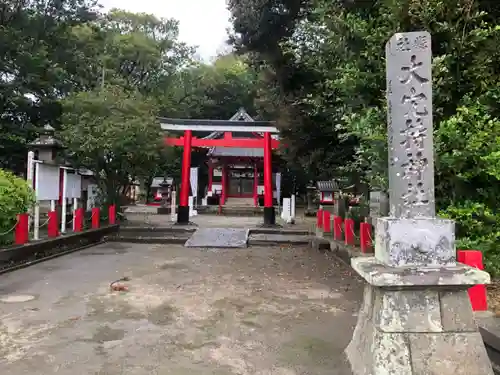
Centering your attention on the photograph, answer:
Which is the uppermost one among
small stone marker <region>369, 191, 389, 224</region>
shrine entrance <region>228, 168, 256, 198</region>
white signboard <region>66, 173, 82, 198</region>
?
shrine entrance <region>228, 168, 256, 198</region>

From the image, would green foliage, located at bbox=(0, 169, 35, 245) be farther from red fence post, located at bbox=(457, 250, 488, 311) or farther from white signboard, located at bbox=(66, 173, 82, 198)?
red fence post, located at bbox=(457, 250, 488, 311)

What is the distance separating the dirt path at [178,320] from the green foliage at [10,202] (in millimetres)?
1004

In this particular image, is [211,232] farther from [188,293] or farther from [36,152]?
[188,293]

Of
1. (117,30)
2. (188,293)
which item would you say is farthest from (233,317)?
(117,30)

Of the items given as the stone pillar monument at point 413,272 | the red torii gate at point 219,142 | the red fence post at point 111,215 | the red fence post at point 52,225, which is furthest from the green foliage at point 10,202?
the red torii gate at point 219,142

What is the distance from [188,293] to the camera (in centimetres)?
641

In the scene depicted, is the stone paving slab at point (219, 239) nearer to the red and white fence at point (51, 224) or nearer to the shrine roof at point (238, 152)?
the red and white fence at point (51, 224)

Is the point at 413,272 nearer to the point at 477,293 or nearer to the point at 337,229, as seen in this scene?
the point at 477,293

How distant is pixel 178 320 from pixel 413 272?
2.96 metres

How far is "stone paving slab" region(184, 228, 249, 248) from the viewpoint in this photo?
1226cm

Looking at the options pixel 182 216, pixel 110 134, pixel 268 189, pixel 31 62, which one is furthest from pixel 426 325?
pixel 31 62

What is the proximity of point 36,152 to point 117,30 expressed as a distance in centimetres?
2150

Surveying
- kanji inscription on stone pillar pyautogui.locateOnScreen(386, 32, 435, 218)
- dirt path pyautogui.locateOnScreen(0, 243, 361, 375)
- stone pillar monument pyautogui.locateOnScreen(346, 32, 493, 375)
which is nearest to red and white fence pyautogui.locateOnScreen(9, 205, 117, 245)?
dirt path pyautogui.locateOnScreen(0, 243, 361, 375)

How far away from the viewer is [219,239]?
13031mm
